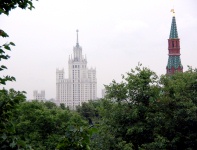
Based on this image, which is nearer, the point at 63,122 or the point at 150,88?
the point at 150,88

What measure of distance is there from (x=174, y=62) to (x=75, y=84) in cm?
12925

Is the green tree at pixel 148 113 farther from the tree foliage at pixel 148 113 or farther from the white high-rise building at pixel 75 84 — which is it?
the white high-rise building at pixel 75 84

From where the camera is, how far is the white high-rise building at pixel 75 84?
621 feet

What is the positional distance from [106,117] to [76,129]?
15856 mm

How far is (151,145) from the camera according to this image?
58.0 feet

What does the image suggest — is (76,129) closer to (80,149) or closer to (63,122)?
(80,149)

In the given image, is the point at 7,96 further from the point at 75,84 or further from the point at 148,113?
the point at 75,84

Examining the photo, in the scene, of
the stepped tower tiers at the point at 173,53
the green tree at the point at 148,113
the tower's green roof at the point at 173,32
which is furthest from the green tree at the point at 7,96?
the tower's green roof at the point at 173,32

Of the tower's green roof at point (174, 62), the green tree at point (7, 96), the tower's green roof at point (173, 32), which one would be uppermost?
the tower's green roof at point (173, 32)

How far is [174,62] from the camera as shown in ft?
212

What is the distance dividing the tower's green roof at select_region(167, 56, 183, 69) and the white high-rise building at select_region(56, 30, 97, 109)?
125 m

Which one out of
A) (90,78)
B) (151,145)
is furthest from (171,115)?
(90,78)

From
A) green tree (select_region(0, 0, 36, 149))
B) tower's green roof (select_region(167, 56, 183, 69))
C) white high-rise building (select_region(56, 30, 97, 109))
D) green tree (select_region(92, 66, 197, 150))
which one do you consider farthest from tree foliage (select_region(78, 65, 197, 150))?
white high-rise building (select_region(56, 30, 97, 109))

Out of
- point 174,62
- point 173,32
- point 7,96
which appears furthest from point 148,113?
point 173,32
